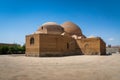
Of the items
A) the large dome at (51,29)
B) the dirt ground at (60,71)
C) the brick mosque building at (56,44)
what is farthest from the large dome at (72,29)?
the dirt ground at (60,71)

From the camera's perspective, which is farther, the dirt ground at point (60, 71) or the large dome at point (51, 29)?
the large dome at point (51, 29)

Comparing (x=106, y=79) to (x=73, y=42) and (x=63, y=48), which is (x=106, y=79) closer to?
(x=63, y=48)

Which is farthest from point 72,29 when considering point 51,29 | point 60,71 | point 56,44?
point 60,71

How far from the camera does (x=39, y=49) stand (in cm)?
2627

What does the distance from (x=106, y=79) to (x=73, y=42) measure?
2514cm

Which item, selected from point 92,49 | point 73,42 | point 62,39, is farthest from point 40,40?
point 92,49

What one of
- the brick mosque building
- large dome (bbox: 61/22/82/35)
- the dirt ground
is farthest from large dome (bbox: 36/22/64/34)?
the dirt ground

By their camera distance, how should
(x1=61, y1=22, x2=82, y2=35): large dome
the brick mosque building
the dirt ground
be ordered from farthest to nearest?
1. (x1=61, y1=22, x2=82, y2=35): large dome
2. the brick mosque building
3. the dirt ground

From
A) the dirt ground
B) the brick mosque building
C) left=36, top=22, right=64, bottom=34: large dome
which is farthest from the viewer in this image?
left=36, top=22, right=64, bottom=34: large dome

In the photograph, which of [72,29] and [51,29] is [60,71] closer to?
[51,29]

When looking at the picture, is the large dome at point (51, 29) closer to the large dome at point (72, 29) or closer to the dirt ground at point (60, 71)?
the large dome at point (72, 29)

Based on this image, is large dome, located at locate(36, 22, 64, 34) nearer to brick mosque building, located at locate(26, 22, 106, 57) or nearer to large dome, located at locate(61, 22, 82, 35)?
brick mosque building, located at locate(26, 22, 106, 57)

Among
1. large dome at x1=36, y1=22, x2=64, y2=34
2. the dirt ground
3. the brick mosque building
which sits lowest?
the dirt ground

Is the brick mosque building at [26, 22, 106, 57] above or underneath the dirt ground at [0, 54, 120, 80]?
above
